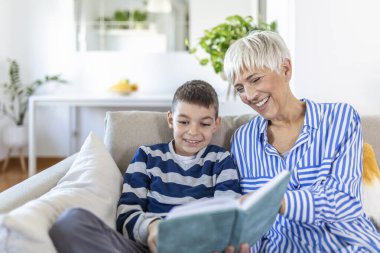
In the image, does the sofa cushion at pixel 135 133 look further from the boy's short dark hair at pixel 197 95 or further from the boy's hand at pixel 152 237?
the boy's hand at pixel 152 237

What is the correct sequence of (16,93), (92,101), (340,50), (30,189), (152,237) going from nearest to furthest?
1. (152,237)
2. (30,189)
3. (340,50)
4. (92,101)
5. (16,93)

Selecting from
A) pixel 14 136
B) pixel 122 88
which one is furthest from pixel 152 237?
pixel 14 136

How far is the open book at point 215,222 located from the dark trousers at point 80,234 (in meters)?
0.18

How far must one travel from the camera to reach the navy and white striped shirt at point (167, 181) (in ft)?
4.69

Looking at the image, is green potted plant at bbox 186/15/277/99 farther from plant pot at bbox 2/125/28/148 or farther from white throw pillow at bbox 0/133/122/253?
plant pot at bbox 2/125/28/148

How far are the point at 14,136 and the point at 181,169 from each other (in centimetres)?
347

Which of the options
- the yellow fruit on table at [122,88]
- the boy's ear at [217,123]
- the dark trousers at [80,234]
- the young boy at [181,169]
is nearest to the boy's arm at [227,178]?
the young boy at [181,169]

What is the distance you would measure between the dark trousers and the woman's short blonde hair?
625 mm

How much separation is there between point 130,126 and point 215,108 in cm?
34

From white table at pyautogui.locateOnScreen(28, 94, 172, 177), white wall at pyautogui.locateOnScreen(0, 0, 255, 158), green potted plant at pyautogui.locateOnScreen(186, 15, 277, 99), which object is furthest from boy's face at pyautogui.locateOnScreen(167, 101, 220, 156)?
white wall at pyautogui.locateOnScreen(0, 0, 255, 158)

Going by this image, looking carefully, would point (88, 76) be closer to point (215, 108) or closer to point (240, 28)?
point (240, 28)

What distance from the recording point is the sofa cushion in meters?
1.72

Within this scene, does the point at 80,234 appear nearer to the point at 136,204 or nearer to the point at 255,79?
the point at 136,204

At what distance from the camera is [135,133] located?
1725mm
